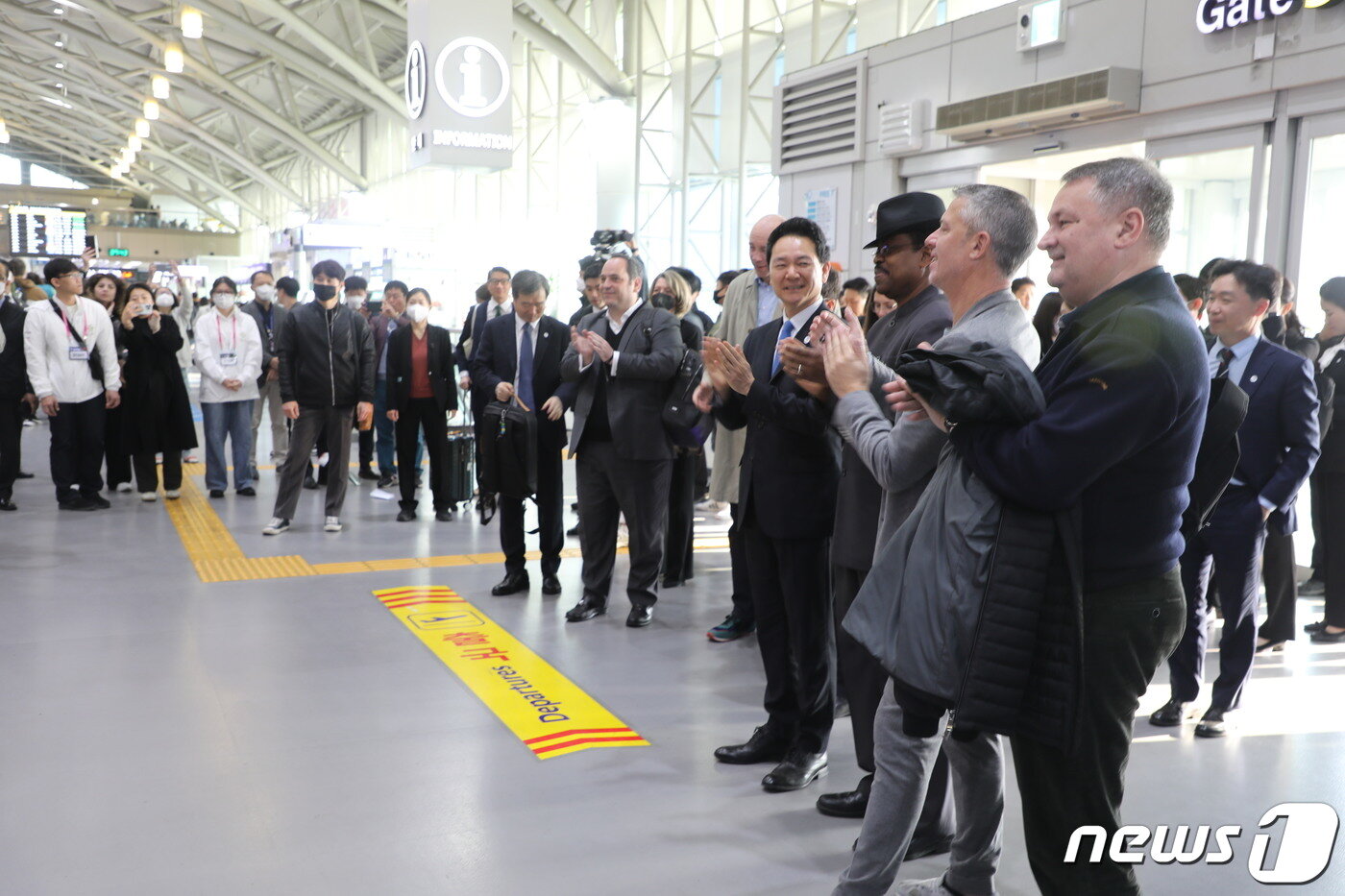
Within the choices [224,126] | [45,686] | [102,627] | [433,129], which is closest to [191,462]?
[433,129]

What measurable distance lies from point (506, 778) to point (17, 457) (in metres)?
6.08

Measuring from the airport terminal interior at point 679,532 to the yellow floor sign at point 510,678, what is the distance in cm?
3

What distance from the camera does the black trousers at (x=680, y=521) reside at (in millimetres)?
5594

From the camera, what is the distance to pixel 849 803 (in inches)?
115

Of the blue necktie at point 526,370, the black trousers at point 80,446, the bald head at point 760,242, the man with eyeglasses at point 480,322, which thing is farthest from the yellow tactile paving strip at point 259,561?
the bald head at point 760,242

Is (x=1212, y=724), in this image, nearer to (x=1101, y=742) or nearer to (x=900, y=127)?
(x=1101, y=742)

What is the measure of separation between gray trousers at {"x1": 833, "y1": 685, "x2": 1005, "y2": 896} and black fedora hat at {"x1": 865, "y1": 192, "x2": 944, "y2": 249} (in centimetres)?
113

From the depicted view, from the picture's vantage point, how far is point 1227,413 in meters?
2.72

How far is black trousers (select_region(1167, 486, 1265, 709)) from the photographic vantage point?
143 inches

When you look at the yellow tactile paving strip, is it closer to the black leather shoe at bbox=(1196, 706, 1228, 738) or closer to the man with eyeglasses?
the man with eyeglasses

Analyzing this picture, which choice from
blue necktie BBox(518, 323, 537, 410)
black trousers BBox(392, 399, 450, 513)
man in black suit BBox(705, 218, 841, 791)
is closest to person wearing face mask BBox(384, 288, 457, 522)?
black trousers BBox(392, 399, 450, 513)

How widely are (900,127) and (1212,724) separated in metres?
4.97

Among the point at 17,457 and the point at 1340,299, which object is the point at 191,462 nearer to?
the point at 17,457

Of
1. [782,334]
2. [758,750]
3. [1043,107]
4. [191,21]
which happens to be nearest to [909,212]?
[782,334]
